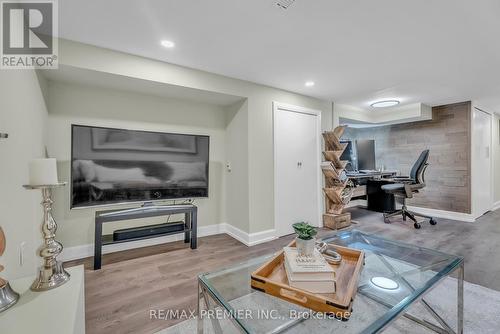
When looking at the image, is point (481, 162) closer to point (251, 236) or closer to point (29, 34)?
point (251, 236)

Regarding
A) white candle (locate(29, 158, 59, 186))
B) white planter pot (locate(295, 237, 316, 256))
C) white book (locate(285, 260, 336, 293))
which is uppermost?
white candle (locate(29, 158, 59, 186))

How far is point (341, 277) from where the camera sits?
1.17m

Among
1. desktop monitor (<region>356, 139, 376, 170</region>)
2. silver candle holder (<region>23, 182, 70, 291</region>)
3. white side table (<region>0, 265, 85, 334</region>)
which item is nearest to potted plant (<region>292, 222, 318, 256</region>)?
white side table (<region>0, 265, 85, 334</region>)

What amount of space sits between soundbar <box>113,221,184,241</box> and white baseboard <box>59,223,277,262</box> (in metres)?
0.31

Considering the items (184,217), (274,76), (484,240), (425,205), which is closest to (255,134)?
(274,76)

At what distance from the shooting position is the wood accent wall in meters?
4.12

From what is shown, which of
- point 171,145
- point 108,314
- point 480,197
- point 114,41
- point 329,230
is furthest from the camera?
point 480,197

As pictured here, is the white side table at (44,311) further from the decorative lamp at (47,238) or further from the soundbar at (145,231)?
the soundbar at (145,231)

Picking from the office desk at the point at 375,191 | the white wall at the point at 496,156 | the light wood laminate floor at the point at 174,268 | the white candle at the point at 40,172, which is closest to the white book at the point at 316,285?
the light wood laminate floor at the point at 174,268

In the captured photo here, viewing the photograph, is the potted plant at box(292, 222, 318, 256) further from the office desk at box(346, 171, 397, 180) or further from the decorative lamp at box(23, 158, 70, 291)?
the office desk at box(346, 171, 397, 180)

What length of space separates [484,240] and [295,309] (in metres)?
3.53

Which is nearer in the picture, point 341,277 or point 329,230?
point 341,277

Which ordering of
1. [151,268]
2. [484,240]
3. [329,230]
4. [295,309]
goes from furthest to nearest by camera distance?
[329,230] < [484,240] < [151,268] < [295,309]

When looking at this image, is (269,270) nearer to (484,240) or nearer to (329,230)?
(329,230)
